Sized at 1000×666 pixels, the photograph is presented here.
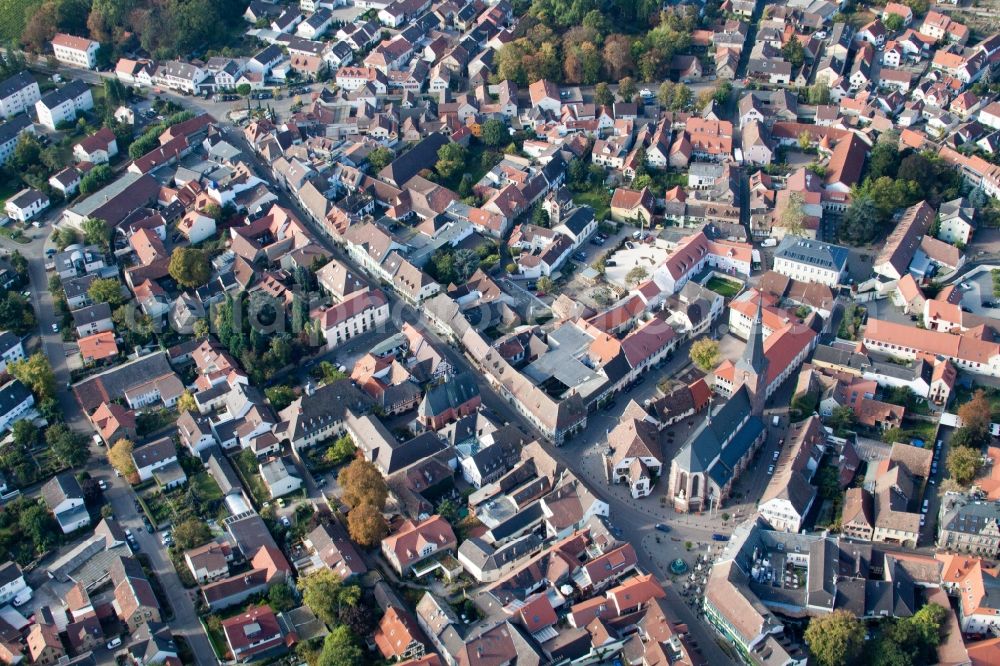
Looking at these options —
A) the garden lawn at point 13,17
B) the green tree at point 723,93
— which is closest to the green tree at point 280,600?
the green tree at point 723,93

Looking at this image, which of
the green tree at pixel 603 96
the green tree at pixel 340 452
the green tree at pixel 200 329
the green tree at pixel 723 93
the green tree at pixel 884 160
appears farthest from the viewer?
the green tree at pixel 603 96

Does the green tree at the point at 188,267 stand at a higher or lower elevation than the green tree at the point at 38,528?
higher

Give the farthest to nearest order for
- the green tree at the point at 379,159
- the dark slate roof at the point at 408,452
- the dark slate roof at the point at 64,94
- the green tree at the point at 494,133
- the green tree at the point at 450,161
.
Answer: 1. the dark slate roof at the point at 64,94
2. the green tree at the point at 494,133
3. the green tree at the point at 379,159
4. the green tree at the point at 450,161
5. the dark slate roof at the point at 408,452

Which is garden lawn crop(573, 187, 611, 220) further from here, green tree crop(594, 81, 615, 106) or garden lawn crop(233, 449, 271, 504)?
garden lawn crop(233, 449, 271, 504)

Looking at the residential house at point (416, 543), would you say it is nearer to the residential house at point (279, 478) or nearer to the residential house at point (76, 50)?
the residential house at point (279, 478)

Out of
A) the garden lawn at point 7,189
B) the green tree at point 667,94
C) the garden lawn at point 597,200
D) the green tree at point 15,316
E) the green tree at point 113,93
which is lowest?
the green tree at point 15,316

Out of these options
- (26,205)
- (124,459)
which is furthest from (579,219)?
(26,205)

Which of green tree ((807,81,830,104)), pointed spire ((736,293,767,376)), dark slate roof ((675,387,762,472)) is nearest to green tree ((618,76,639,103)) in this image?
green tree ((807,81,830,104))
